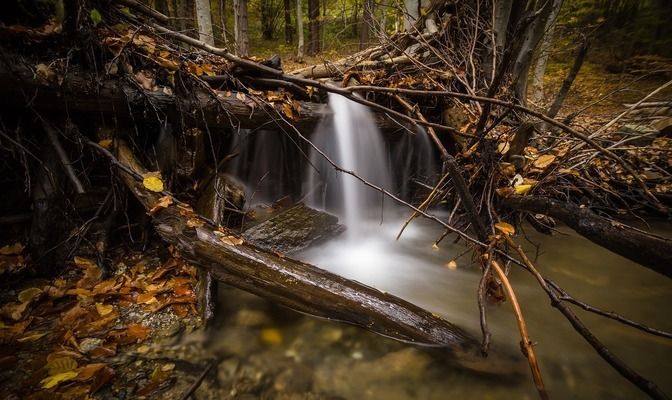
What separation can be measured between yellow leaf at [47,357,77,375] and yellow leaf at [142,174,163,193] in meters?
1.18

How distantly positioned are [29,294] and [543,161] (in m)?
4.67

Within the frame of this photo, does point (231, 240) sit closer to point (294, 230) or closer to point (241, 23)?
point (294, 230)

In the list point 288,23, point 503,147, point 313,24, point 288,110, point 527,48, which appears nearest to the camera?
point 503,147

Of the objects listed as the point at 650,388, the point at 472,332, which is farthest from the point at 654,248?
the point at 472,332

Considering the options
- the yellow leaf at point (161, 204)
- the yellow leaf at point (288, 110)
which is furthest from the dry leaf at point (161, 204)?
the yellow leaf at point (288, 110)

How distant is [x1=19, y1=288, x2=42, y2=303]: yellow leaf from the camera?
2.25 meters

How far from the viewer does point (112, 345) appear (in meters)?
2.00

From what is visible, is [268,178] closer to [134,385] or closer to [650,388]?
[134,385]

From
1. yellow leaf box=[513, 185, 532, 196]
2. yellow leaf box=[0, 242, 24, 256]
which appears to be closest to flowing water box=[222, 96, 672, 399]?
yellow leaf box=[513, 185, 532, 196]

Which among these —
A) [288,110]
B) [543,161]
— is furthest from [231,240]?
[543,161]

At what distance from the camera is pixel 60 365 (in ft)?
5.87

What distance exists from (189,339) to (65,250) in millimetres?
1532

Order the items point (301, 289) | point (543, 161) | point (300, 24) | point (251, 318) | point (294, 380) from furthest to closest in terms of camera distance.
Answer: point (300, 24) < point (543, 161) < point (251, 318) < point (301, 289) < point (294, 380)

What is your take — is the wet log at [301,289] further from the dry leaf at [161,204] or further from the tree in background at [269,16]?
the tree in background at [269,16]
